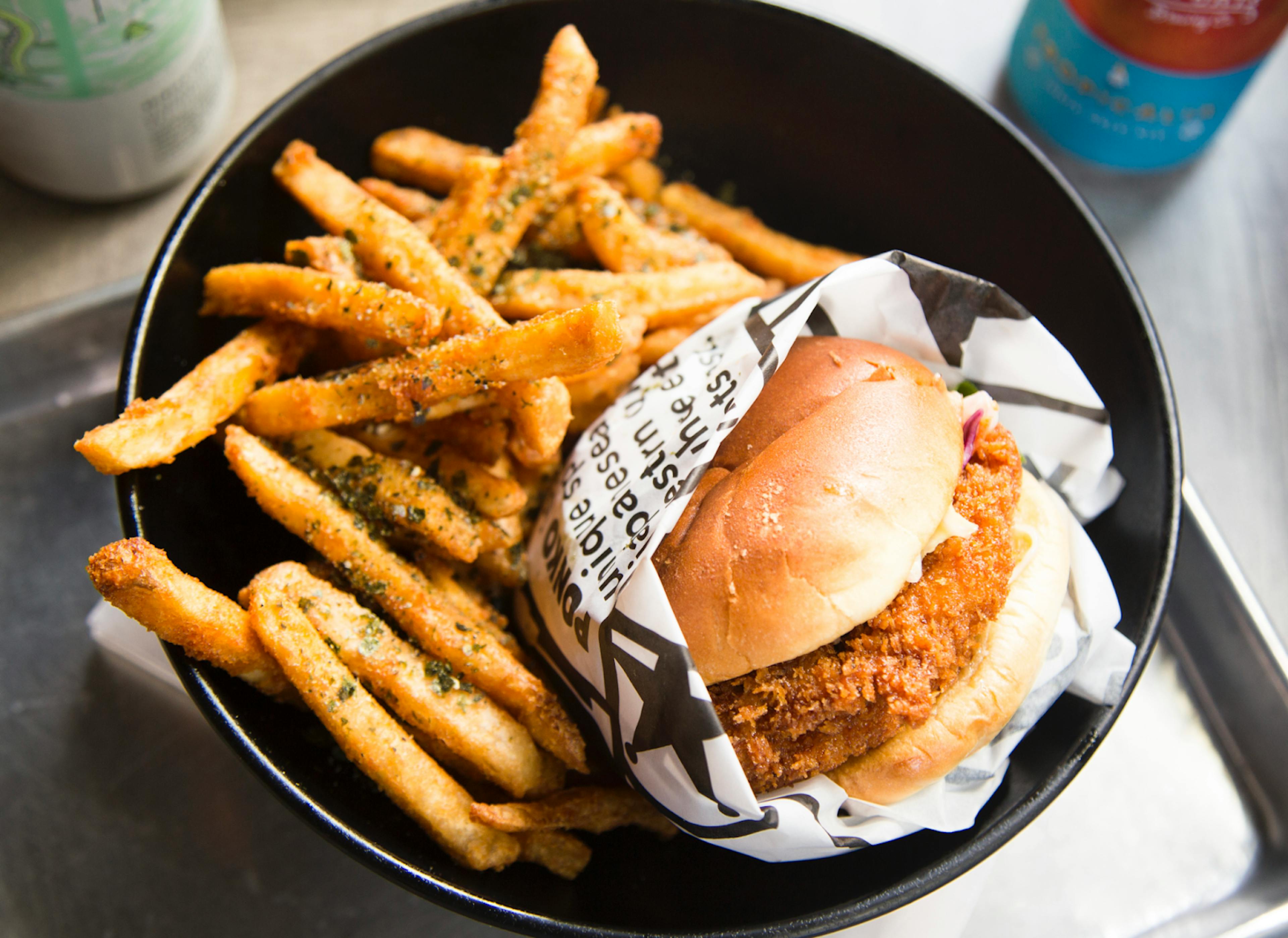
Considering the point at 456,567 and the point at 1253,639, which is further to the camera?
the point at 1253,639

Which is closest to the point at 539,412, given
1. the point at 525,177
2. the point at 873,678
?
the point at 525,177

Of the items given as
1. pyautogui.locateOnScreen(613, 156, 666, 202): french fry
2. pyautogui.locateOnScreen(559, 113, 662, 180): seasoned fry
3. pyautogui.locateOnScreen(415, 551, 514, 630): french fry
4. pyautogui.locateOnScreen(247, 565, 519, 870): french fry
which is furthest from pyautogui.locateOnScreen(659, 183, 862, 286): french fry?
pyautogui.locateOnScreen(247, 565, 519, 870): french fry

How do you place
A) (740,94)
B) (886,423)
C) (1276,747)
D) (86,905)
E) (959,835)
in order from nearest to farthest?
1. (886,423)
2. (959,835)
3. (86,905)
4. (1276,747)
5. (740,94)

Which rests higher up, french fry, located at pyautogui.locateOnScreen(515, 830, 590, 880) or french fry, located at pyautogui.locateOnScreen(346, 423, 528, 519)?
french fry, located at pyautogui.locateOnScreen(346, 423, 528, 519)

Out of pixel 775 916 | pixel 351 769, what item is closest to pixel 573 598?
pixel 351 769

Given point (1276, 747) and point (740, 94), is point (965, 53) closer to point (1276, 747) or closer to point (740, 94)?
point (740, 94)

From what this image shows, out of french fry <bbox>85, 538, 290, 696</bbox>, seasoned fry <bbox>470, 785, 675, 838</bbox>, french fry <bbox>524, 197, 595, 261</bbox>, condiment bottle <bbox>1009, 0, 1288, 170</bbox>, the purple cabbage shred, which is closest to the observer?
french fry <bbox>85, 538, 290, 696</bbox>

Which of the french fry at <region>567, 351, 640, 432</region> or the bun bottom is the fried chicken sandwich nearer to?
the bun bottom
